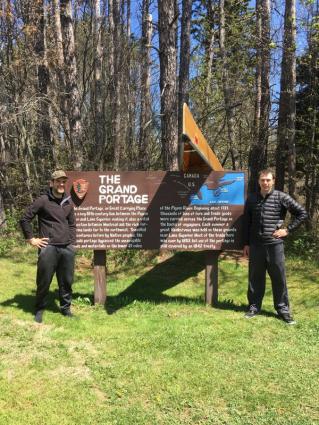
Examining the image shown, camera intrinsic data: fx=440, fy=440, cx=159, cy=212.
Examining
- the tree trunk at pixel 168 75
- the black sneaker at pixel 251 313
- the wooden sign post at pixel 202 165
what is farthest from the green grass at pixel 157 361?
the tree trunk at pixel 168 75

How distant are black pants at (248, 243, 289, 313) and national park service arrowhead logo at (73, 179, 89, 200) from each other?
251 cm

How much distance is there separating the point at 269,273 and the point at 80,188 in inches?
115

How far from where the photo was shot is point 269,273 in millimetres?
5922

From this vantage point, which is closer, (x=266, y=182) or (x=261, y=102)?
(x=266, y=182)

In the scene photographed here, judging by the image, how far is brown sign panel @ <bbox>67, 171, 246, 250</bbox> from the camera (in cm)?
640

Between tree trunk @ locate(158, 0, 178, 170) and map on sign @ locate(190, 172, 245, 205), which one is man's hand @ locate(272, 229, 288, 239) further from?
tree trunk @ locate(158, 0, 178, 170)

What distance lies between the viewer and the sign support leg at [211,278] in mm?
6582

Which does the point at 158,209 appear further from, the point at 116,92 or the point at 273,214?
the point at 116,92

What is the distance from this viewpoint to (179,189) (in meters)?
6.45

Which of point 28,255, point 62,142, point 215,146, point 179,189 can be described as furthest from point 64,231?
point 215,146

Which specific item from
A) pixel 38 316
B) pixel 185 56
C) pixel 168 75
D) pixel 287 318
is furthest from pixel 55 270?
pixel 185 56

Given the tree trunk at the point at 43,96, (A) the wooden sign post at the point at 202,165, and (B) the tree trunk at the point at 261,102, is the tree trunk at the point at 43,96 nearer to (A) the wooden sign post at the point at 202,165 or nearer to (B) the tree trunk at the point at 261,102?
(B) the tree trunk at the point at 261,102

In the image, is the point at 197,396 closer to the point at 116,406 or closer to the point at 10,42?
the point at 116,406

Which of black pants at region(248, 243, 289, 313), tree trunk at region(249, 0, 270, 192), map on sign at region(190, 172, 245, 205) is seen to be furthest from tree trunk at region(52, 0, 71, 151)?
black pants at region(248, 243, 289, 313)
